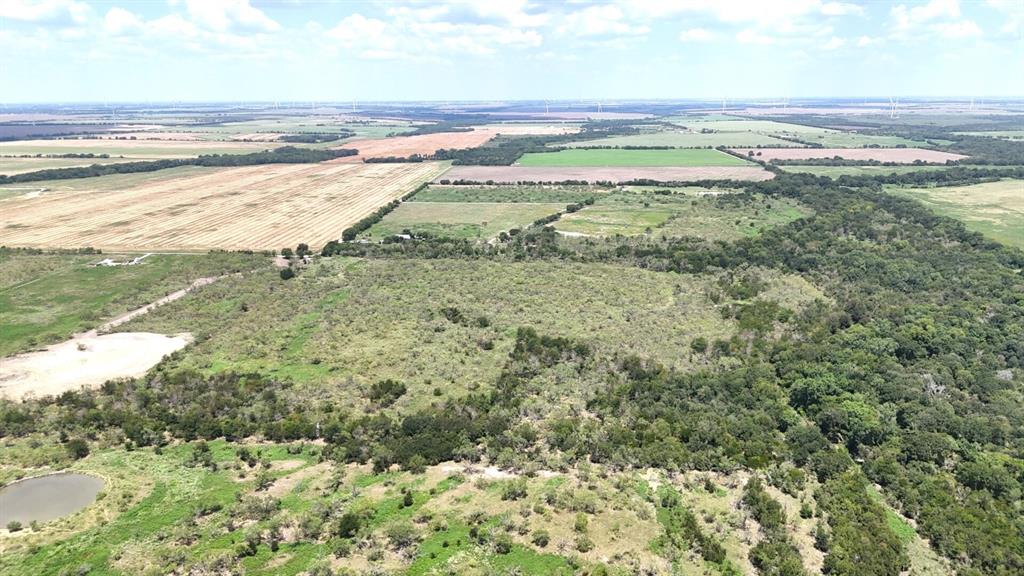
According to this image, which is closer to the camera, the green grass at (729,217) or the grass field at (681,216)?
the green grass at (729,217)

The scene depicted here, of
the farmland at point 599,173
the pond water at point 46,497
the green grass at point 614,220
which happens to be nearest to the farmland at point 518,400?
the pond water at point 46,497

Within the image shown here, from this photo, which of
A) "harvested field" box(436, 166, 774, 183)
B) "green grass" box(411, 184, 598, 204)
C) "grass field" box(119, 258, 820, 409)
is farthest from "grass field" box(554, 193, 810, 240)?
"harvested field" box(436, 166, 774, 183)

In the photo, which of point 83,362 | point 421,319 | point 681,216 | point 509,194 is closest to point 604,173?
point 509,194

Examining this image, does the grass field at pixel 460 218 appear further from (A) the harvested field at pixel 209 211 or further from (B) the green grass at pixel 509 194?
(A) the harvested field at pixel 209 211

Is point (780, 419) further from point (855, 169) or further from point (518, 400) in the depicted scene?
point (855, 169)

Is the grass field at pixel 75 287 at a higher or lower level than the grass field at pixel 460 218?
lower

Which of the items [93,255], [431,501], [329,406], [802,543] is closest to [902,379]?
[802,543]
